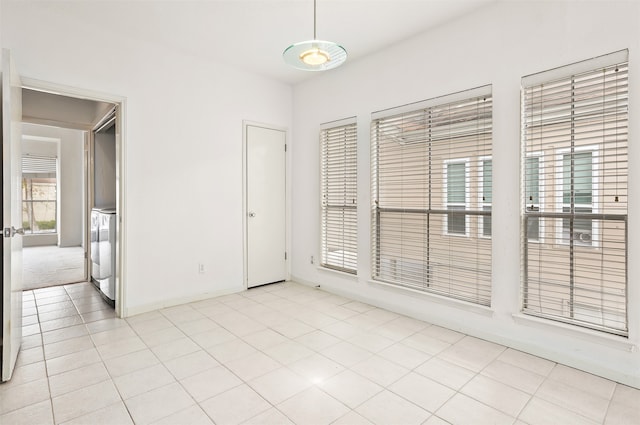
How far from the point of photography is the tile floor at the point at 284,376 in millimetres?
1908

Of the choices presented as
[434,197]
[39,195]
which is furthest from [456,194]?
[39,195]

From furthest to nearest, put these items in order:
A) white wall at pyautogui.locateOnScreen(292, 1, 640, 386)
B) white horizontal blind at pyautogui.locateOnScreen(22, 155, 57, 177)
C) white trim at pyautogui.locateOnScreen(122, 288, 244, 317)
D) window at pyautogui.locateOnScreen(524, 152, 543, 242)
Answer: white horizontal blind at pyautogui.locateOnScreen(22, 155, 57, 177) < white trim at pyautogui.locateOnScreen(122, 288, 244, 317) < window at pyautogui.locateOnScreen(524, 152, 543, 242) < white wall at pyautogui.locateOnScreen(292, 1, 640, 386)

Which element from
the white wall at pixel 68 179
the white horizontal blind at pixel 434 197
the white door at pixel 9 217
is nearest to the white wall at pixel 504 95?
the white horizontal blind at pixel 434 197

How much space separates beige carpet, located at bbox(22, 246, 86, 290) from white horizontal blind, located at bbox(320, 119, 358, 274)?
3.75m

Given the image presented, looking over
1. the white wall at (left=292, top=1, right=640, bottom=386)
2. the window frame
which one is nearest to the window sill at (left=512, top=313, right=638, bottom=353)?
the white wall at (left=292, top=1, right=640, bottom=386)

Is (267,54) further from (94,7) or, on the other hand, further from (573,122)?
(573,122)

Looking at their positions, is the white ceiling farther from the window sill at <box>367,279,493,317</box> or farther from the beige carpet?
the beige carpet

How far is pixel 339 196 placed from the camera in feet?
14.1

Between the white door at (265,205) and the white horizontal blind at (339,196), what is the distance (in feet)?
2.30

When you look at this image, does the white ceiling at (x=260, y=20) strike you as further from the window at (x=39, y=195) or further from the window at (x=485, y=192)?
the window at (x=39, y=195)

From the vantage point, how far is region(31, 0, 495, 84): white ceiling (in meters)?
2.85

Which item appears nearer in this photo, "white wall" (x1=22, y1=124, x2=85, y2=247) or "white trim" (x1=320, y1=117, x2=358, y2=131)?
"white trim" (x1=320, y1=117, x2=358, y2=131)

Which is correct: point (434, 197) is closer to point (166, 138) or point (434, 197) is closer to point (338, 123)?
point (338, 123)

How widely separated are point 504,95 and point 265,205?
309 centimetres
